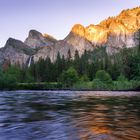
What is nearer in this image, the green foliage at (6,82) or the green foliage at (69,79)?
the green foliage at (6,82)

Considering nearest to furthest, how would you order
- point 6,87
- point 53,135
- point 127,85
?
point 53,135 → point 127,85 → point 6,87

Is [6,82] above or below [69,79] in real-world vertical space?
below

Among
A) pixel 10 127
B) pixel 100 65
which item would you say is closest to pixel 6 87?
pixel 100 65

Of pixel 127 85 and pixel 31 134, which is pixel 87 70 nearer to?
pixel 127 85

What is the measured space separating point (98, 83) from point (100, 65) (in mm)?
71756

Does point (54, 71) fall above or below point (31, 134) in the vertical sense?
above

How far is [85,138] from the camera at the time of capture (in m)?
13.8

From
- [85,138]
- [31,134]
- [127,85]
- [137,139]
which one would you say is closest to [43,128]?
[31,134]

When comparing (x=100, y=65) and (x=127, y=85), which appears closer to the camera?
(x=127, y=85)

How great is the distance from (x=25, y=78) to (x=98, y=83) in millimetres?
76233

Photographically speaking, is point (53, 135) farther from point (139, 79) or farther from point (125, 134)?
point (139, 79)

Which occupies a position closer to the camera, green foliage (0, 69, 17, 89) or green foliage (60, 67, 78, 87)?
green foliage (0, 69, 17, 89)

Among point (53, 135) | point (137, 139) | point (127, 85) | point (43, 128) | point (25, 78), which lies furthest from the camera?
point (25, 78)

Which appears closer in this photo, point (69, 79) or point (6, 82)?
point (6, 82)
